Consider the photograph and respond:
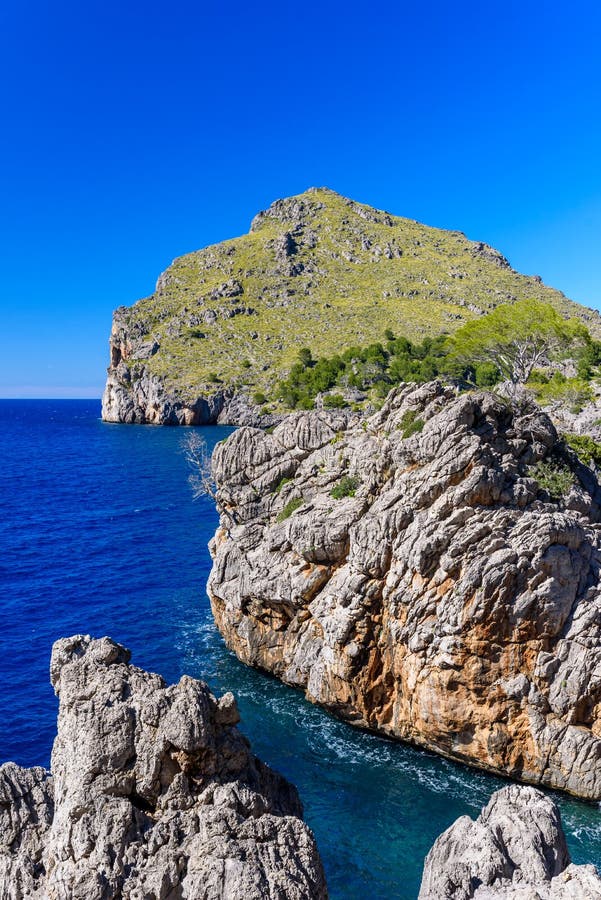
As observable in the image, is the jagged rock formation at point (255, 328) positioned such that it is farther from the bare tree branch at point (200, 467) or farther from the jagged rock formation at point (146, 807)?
the jagged rock formation at point (146, 807)

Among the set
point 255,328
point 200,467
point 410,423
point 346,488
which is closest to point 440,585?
point 346,488

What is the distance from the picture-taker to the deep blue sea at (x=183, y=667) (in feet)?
79.8

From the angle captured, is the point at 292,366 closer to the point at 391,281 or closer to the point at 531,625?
the point at 391,281

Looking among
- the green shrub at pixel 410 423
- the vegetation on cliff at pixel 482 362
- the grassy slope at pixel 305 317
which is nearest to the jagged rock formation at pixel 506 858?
the green shrub at pixel 410 423

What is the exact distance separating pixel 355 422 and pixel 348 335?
13165 cm

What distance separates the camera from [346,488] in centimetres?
3594

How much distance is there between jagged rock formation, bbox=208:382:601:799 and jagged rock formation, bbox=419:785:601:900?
11162mm

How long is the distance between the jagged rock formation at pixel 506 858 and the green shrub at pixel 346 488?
67.3 feet

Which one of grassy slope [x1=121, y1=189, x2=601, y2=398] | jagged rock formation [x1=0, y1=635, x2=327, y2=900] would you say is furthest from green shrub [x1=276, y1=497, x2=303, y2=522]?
grassy slope [x1=121, y1=189, x2=601, y2=398]

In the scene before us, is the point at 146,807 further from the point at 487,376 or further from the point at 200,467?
the point at 487,376

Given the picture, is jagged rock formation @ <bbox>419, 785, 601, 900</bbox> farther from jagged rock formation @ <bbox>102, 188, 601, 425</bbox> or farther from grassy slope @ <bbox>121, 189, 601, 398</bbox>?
grassy slope @ <bbox>121, 189, 601, 398</bbox>

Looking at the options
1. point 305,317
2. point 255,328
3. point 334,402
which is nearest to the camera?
point 334,402

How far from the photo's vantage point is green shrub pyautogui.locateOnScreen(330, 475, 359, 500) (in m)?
35.8

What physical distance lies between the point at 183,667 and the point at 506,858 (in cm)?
2637
